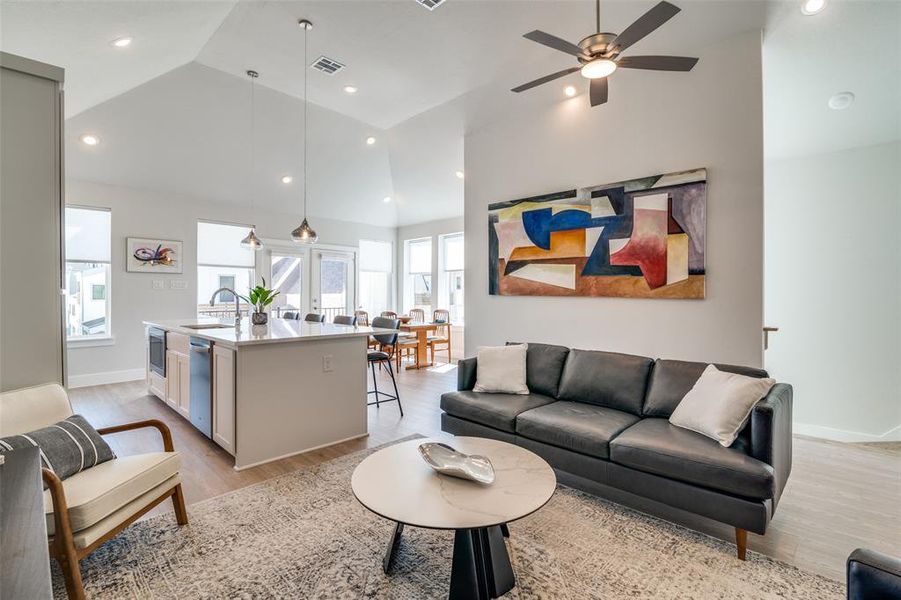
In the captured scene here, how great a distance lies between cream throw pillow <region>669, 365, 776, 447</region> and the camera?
230 cm

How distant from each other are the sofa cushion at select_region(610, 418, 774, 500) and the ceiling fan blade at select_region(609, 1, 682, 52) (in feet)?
7.17

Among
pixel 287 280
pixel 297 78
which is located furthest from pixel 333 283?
pixel 297 78

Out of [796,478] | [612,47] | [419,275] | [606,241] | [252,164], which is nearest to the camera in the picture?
[612,47]

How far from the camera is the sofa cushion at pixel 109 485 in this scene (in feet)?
5.62

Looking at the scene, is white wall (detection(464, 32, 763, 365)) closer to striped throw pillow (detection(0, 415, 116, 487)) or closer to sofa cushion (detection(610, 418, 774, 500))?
sofa cushion (detection(610, 418, 774, 500))

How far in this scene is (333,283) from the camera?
27.9ft

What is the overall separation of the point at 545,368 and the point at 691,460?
1431 mm

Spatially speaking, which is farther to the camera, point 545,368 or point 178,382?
point 178,382

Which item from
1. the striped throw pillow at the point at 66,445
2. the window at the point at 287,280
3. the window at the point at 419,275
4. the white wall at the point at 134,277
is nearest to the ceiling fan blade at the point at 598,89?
the striped throw pillow at the point at 66,445

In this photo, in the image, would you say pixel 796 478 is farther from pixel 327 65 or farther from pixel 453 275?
pixel 453 275

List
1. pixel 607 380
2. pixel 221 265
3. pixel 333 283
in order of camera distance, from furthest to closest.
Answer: pixel 333 283 → pixel 221 265 → pixel 607 380

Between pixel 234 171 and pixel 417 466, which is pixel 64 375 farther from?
pixel 234 171

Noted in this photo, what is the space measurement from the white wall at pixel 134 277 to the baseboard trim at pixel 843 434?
8.18 metres

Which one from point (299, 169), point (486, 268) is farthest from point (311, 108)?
point (486, 268)
